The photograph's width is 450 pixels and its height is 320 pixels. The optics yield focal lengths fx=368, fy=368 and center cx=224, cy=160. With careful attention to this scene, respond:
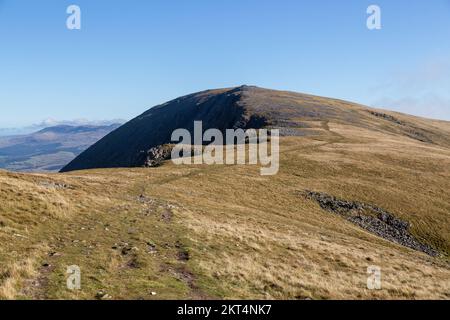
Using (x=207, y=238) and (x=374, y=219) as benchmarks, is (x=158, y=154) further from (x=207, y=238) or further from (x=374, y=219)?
(x=207, y=238)

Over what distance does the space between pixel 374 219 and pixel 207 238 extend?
96.6 ft

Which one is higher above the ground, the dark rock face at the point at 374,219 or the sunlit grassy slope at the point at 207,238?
the sunlit grassy slope at the point at 207,238

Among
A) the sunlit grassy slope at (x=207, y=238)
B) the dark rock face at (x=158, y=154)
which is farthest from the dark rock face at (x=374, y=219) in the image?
the dark rock face at (x=158, y=154)

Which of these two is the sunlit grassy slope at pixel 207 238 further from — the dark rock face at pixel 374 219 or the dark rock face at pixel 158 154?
the dark rock face at pixel 158 154

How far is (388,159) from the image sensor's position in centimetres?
7619

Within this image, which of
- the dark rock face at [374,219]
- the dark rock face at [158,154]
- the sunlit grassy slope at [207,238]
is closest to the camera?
the sunlit grassy slope at [207,238]

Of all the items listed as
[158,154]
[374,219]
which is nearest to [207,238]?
[374,219]

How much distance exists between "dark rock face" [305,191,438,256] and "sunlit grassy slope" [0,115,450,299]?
5.29ft

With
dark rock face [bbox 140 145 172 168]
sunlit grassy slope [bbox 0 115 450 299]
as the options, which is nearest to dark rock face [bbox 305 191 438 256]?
sunlit grassy slope [bbox 0 115 450 299]

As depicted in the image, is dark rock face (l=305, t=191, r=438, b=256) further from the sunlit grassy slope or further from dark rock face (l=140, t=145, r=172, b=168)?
dark rock face (l=140, t=145, r=172, b=168)

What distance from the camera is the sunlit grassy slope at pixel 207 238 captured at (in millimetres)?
18188

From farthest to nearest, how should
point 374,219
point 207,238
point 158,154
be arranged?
point 158,154 → point 374,219 → point 207,238

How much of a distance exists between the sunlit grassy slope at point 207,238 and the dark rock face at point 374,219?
1.61 meters

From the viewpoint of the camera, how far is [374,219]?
47.9 metres
